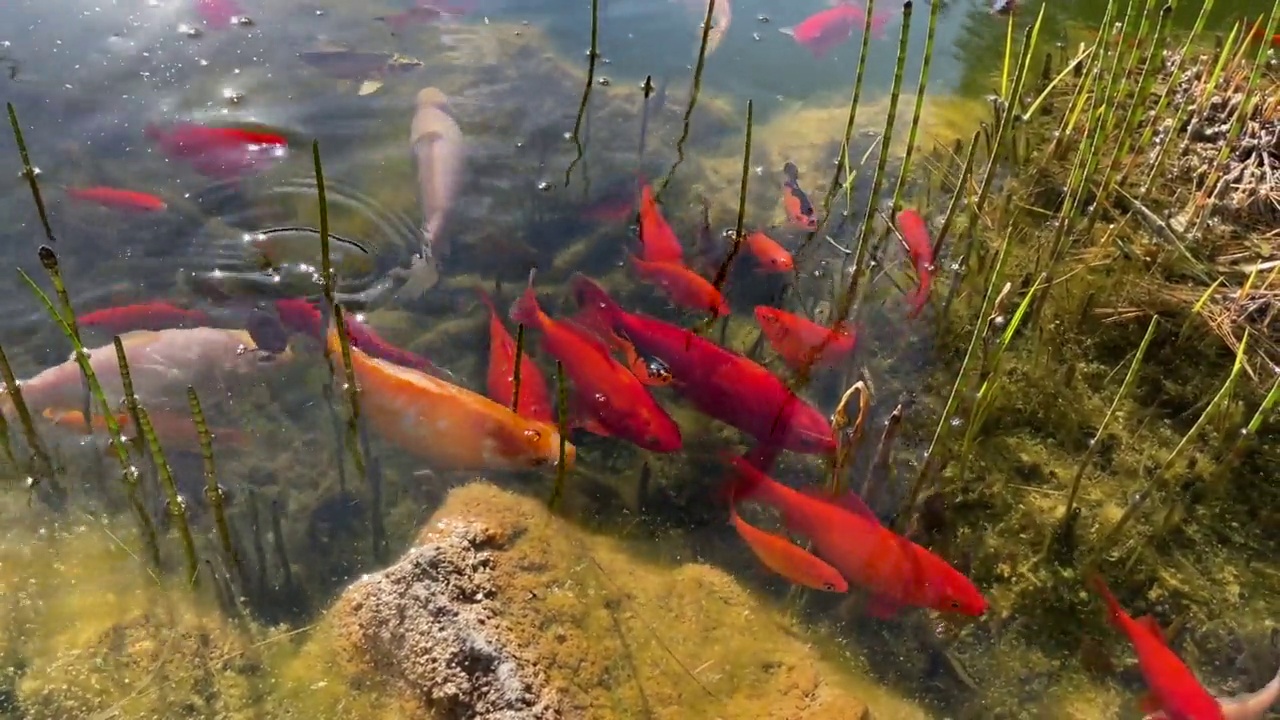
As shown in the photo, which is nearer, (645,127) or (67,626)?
(67,626)

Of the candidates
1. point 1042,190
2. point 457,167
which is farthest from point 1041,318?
point 457,167

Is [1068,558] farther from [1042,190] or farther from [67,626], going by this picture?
[67,626]

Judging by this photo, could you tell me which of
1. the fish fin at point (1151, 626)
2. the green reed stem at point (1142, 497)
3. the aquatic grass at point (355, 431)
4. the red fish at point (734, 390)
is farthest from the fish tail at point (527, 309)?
the fish fin at point (1151, 626)

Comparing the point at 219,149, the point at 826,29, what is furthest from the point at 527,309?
the point at 826,29

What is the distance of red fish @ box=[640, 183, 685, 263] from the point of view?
10.2ft

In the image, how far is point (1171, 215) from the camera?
3.37m

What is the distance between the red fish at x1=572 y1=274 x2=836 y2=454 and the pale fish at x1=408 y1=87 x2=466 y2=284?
0.92 m

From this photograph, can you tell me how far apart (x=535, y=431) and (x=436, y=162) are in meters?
1.47

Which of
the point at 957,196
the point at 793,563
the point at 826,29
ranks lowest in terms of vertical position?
the point at 793,563

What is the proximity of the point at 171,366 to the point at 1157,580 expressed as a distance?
114 inches

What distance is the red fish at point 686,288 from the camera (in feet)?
9.67

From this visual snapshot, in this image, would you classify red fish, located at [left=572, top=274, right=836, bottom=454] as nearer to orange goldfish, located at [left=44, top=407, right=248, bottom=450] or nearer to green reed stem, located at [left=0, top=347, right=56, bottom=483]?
orange goldfish, located at [left=44, top=407, right=248, bottom=450]

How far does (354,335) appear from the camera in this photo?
9.09ft

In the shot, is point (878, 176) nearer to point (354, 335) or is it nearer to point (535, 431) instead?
point (535, 431)
